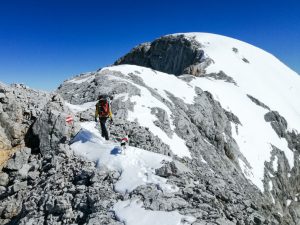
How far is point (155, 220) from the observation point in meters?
14.5

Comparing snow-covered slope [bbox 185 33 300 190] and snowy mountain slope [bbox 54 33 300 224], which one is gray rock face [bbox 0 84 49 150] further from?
snow-covered slope [bbox 185 33 300 190]

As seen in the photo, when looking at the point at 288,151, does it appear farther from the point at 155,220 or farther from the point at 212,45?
the point at 155,220

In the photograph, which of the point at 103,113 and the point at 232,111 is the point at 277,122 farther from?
the point at 103,113

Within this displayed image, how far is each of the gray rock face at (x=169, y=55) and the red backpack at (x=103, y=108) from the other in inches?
2079

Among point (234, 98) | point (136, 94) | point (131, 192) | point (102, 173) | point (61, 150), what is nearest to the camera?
point (131, 192)

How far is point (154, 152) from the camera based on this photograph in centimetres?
2448

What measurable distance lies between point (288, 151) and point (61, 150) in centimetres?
4278

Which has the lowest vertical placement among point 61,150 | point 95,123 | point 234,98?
point 61,150

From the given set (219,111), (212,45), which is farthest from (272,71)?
(219,111)

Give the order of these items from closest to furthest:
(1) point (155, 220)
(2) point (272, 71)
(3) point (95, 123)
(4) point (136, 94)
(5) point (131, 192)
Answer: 1. (1) point (155, 220)
2. (5) point (131, 192)
3. (3) point (95, 123)
4. (4) point (136, 94)
5. (2) point (272, 71)

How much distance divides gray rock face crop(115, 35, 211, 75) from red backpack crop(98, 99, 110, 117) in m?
52.8

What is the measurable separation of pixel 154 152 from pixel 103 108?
4.88 metres

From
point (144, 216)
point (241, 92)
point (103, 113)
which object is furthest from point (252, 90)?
point (144, 216)

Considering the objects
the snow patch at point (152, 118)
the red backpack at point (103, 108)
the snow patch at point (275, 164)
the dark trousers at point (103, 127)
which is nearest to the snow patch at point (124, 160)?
the dark trousers at point (103, 127)
